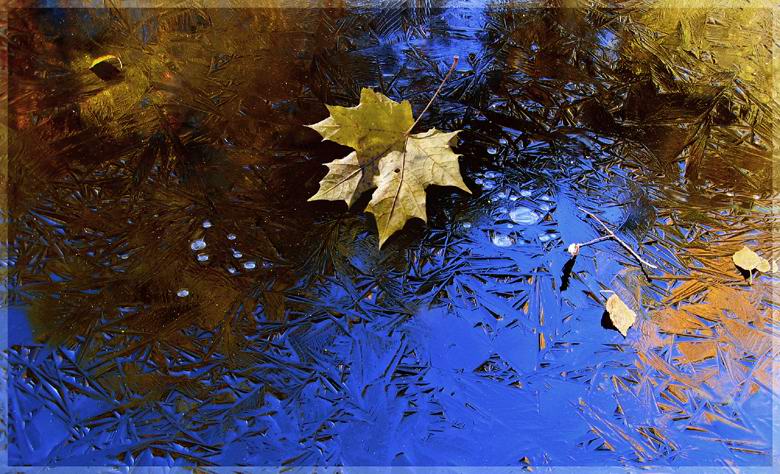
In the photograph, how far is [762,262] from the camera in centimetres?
117

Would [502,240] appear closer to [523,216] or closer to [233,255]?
[523,216]

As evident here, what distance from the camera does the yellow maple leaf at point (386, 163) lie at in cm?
113

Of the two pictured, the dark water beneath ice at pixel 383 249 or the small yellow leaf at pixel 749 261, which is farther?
the small yellow leaf at pixel 749 261

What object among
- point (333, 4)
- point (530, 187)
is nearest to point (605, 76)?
point (530, 187)

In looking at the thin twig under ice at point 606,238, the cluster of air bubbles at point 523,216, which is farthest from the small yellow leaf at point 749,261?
the cluster of air bubbles at point 523,216

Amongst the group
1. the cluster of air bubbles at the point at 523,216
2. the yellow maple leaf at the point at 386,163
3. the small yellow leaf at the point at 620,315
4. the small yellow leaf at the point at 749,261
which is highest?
the yellow maple leaf at the point at 386,163

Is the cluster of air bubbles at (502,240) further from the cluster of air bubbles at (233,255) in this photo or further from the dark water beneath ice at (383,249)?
the cluster of air bubbles at (233,255)

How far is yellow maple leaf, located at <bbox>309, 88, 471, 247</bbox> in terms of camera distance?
113cm

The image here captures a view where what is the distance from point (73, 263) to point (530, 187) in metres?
0.82

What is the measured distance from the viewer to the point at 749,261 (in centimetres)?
116

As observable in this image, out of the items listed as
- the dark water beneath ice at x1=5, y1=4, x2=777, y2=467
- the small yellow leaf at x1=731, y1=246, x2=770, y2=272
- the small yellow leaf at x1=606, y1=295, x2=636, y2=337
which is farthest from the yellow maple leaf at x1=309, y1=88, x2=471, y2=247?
the small yellow leaf at x1=731, y1=246, x2=770, y2=272

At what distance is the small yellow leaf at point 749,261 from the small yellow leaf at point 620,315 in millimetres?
228

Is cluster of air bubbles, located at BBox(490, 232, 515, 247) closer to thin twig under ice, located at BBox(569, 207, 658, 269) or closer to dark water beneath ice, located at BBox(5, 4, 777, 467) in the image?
dark water beneath ice, located at BBox(5, 4, 777, 467)

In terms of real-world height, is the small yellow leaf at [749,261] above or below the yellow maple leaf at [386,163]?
below
